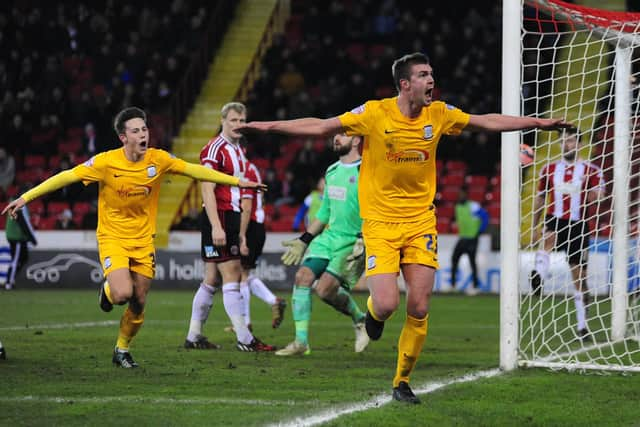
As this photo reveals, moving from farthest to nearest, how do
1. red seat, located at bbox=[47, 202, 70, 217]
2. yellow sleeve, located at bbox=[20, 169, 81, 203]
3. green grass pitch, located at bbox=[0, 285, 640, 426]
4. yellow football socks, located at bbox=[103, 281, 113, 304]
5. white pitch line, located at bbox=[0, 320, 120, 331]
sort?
red seat, located at bbox=[47, 202, 70, 217], white pitch line, located at bbox=[0, 320, 120, 331], yellow football socks, located at bbox=[103, 281, 113, 304], yellow sleeve, located at bbox=[20, 169, 81, 203], green grass pitch, located at bbox=[0, 285, 640, 426]

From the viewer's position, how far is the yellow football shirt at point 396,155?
688cm

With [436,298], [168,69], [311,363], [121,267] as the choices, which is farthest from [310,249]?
[168,69]

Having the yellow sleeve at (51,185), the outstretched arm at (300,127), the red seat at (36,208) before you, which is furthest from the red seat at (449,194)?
the outstretched arm at (300,127)

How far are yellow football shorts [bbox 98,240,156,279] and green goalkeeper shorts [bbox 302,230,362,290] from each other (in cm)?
184

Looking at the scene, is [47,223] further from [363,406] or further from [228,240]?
[363,406]

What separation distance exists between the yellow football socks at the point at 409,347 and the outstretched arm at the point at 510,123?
4.14 ft

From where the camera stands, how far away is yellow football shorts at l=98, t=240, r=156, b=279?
8.28m

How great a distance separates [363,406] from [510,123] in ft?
6.45

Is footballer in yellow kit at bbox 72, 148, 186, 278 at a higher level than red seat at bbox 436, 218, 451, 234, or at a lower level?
higher

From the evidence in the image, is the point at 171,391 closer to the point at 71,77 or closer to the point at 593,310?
the point at 593,310

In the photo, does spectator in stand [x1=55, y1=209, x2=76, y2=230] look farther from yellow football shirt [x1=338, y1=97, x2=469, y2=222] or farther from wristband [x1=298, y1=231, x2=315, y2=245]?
yellow football shirt [x1=338, y1=97, x2=469, y2=222]

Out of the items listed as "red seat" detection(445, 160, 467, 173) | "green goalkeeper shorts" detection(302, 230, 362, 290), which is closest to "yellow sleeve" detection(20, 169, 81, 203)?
"green goalkeeper shorts" detection(302, 230, 362, 290)

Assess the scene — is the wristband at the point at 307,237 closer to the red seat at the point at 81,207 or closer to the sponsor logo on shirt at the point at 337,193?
the sponsor logo on shirt at the point at 337,193

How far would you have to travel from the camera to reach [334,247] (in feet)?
32.2
